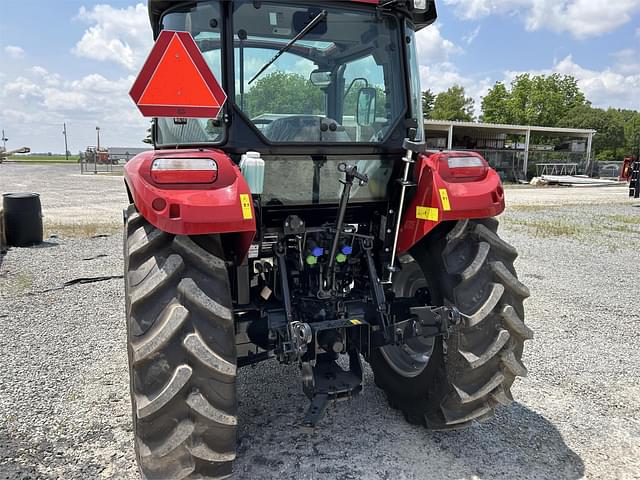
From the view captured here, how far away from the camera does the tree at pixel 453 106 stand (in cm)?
6138

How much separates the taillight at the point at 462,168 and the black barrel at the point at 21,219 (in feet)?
27.5

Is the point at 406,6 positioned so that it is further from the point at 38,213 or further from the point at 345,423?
the point at 38,213

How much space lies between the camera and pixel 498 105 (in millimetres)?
53688

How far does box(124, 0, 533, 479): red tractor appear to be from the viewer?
8.04 ft

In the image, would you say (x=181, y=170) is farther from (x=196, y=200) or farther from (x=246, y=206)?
(x=246, y=206)

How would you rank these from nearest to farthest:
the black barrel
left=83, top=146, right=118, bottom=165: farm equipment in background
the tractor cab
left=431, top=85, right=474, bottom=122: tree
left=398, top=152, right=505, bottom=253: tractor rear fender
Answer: the tractor cab, left=398, top=152, right=505, bottom=253: tractor rear fender, the black barrel, left=83, top=146, right=118, bottom=165: farm equipment in background, left=431, top=85, right=474, bottom=122: tree

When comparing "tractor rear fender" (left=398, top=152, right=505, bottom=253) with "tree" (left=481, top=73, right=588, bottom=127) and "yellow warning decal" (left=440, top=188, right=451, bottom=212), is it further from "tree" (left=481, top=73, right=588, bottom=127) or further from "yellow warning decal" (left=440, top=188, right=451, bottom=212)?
"tree" (left=481, top=73, right=588, bottom=127)

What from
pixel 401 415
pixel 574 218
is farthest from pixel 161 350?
pixel 574 218

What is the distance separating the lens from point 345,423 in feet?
11.2

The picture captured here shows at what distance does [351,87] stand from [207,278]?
1.59m

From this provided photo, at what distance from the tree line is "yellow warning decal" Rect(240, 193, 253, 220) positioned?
1867 inches

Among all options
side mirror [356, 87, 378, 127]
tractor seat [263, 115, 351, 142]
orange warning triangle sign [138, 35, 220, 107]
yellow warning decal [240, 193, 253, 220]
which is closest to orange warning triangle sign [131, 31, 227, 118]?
orange warning triangle sign [138, 35, 220, 107]

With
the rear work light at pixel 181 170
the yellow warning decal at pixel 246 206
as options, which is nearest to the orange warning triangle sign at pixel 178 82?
the rear work light at pixel 181 170

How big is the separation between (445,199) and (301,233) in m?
0.87
